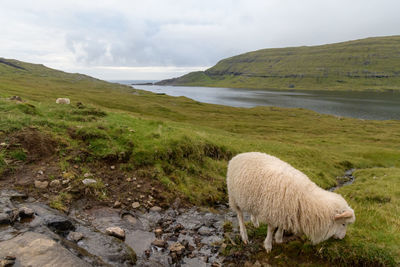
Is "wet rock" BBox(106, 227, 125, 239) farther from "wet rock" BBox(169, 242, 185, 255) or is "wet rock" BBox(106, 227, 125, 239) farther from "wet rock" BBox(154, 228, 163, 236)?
"wet rock" BBox(169, 242, 185, 255)

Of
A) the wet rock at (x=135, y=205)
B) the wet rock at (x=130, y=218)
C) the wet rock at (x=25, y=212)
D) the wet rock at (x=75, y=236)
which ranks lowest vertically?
the wet rock at (x=130, y=218)

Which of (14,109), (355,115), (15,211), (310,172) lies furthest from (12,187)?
(355,115)

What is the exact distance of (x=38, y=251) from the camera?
496cm

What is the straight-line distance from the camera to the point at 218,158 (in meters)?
16.1

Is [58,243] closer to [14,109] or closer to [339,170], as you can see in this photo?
[14,109]

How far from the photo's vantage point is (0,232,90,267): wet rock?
15.5 feet

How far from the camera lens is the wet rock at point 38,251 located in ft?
15.5

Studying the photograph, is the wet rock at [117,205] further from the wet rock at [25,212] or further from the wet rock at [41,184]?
the wet rock at [25,212]

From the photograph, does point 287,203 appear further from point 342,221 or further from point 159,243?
point 159,243

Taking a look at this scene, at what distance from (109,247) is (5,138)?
7.54 metres

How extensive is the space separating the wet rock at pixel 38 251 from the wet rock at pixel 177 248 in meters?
2.76

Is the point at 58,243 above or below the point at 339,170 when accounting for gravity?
above

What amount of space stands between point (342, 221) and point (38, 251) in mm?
7496

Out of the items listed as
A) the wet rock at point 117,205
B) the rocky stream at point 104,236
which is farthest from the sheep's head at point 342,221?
the wet rock at point 117,205
